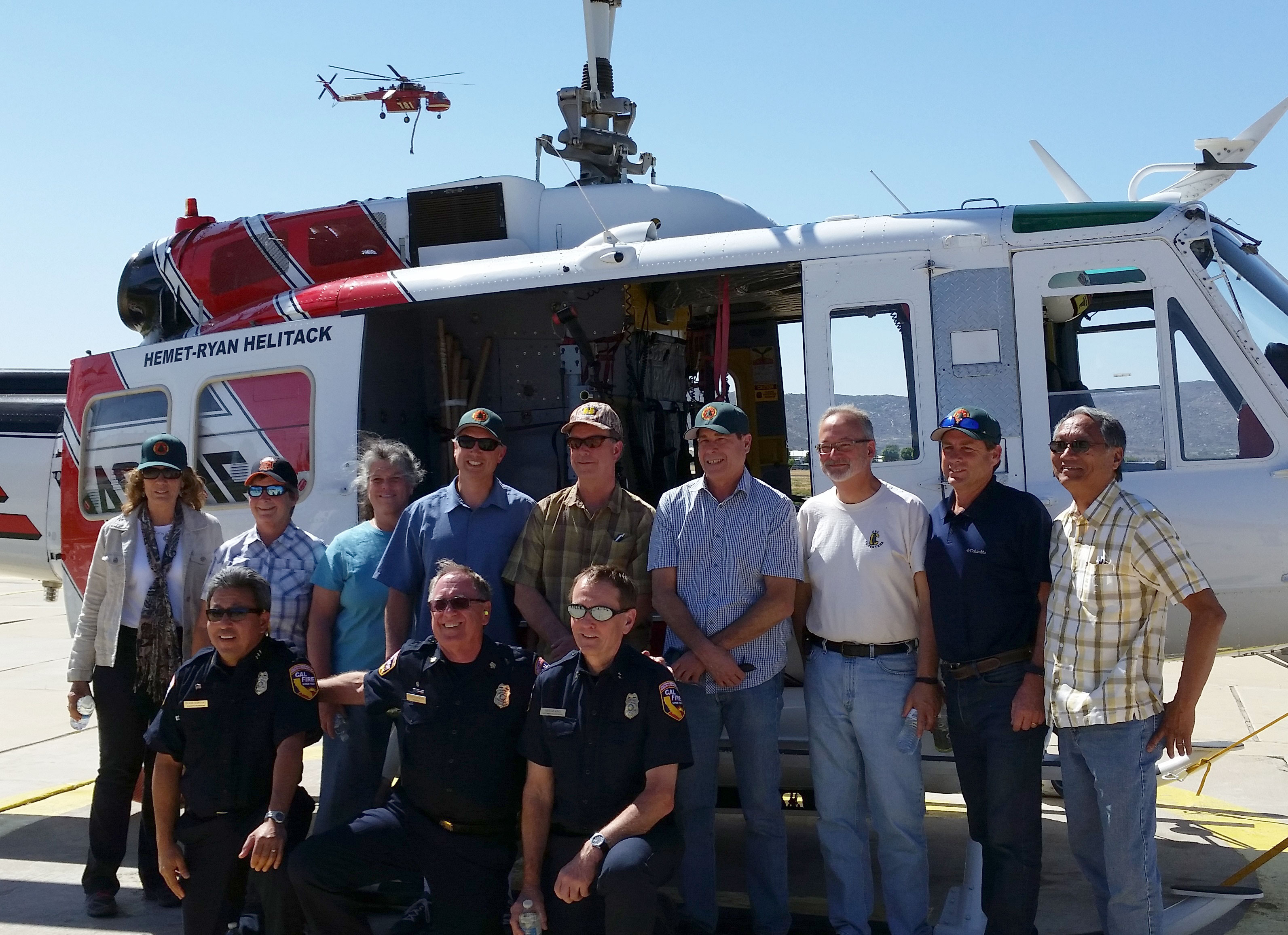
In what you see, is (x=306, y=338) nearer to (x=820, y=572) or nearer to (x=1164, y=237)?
(x=820, y=572)

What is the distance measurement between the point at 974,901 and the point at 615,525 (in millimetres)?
1942

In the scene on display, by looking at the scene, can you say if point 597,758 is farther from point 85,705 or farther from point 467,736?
point 85,705

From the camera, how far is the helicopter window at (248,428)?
5523 mm

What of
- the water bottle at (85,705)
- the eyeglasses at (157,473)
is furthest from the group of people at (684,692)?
the water bottle at (85,705)

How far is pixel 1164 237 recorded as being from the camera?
4.38m

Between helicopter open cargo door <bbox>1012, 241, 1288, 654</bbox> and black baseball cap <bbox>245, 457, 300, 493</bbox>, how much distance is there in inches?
120

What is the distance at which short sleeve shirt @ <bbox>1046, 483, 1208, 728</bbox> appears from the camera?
342 cm

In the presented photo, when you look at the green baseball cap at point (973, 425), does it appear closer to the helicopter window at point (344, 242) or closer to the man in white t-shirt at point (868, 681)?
the man in white t-shirt at point (868, 681)

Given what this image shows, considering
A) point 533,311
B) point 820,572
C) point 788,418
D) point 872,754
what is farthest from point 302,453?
point 872,754

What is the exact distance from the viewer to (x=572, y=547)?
4.12 metres

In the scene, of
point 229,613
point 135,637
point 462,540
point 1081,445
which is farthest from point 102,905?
point 1081,445

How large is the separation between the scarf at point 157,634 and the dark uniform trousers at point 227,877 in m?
0.87

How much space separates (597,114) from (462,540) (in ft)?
11.8

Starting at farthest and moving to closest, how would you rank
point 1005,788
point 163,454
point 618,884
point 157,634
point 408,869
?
point 163,454, point 157,634, point 408,869, point 1005,788, point 618,884
